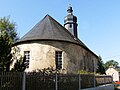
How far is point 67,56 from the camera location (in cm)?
2188

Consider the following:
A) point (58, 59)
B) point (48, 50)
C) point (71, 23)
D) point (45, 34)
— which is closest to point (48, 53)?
point (48, 50)

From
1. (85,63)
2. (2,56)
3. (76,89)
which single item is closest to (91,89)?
(76,89)

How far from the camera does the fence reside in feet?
27.0

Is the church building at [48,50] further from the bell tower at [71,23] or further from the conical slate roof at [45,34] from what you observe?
the bell tower at [71,23]

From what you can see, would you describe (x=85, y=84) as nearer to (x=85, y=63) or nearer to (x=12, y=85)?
(x=12, y=85)

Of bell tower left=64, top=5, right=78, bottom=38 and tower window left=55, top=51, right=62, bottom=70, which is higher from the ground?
bell tower left=64, top=5, right=78, bottom=38

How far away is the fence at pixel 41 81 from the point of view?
8242 millimetres

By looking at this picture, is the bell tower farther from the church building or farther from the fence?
the fence

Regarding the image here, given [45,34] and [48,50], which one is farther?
[45,34]

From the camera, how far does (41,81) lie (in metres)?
10.0

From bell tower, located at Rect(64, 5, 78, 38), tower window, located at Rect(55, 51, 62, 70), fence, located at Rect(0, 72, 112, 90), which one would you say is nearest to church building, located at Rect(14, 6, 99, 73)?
tower window, located at Rect(55, 51, 62, 70)

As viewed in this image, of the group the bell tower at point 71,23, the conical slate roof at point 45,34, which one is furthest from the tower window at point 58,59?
the bell tower at point 71,23

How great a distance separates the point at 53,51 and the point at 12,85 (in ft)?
42.1

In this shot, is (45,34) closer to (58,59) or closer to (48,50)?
(48,50)
